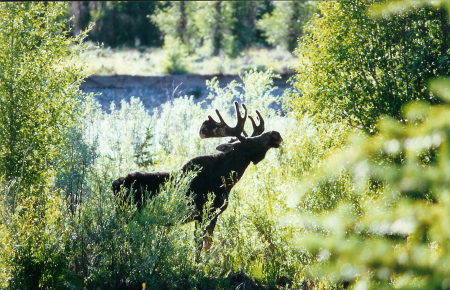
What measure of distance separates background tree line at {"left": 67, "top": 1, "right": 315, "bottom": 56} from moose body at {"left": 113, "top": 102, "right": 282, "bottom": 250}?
119ft

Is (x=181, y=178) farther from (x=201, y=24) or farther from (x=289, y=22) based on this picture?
(x=201, y=24)

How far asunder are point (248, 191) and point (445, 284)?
22.5 ft

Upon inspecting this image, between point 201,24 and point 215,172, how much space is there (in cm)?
4037

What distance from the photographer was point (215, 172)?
7297 mm

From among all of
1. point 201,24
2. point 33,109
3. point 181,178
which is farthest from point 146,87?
point 181,178

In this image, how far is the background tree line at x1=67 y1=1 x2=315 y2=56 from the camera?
44.9 meters

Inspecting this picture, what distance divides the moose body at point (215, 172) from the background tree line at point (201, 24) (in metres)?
36.2

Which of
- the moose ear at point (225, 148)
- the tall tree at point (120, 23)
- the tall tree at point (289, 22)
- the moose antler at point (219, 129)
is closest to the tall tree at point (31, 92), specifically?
the moose antler at point (219, 129)

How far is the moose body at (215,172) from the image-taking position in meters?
6.90

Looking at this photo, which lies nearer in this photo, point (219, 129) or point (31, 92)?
point (31, 92)

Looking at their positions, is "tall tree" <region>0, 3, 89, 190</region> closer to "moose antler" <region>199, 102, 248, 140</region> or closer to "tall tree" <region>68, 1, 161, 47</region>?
"moose antler" <region>199, 102, 248, 140</region>

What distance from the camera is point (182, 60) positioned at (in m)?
38.6

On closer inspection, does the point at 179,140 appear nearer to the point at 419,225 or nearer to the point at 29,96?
the point at 29,96

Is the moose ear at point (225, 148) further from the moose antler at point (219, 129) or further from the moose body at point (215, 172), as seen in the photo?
the moose antler at point (219, 129)
